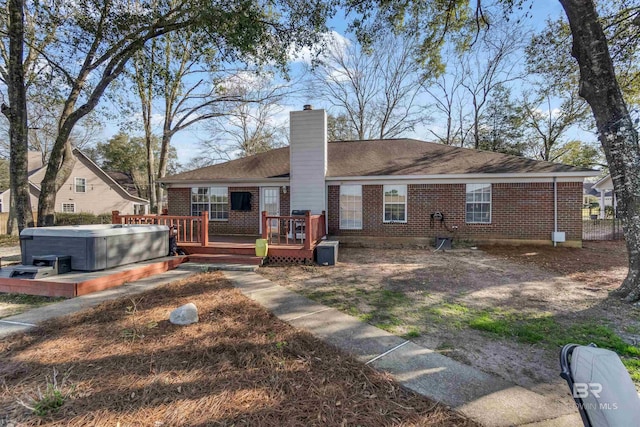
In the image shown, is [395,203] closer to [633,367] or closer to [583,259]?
[583,259]

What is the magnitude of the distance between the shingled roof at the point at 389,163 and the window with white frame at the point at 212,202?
55 centimetres

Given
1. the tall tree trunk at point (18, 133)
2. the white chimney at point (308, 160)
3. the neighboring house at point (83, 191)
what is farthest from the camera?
the neighboring house at point (83, 191)

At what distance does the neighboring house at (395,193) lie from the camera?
10.4m

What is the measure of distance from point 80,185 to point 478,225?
30.1 meters

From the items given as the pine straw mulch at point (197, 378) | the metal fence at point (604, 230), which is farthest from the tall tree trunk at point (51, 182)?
the metal fence at point (604, 230)

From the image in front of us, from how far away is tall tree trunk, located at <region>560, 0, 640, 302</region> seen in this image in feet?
16.5

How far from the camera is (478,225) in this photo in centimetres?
1088

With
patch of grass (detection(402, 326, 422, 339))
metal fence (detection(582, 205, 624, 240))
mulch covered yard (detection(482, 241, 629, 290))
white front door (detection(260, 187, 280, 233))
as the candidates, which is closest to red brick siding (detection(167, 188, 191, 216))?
white front door (detection(260, 187, 280, 233))

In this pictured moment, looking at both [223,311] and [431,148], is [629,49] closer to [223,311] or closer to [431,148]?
[431,148]

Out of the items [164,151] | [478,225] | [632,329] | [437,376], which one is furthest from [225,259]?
[164,151]

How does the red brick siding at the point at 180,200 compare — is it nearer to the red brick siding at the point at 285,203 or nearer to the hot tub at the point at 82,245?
the red brick siding at the point at 285,203

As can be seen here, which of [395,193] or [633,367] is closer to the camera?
[633,367]

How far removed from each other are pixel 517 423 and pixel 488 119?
2619 cm

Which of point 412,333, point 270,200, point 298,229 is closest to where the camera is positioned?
point 412,333
